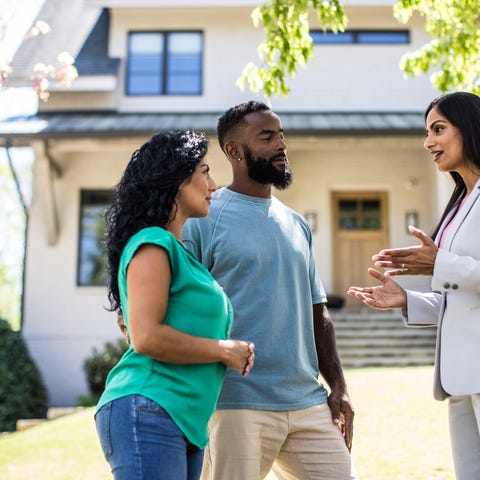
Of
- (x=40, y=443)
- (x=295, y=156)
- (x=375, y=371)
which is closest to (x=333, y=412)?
(x=40, y=443)

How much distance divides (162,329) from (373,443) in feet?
16.1

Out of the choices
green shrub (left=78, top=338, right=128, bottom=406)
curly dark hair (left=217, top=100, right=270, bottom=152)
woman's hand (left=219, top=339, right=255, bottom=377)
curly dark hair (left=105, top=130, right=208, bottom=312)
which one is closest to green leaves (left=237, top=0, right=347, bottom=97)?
curly dark hair (left=217, top=100, right=270, bottom=152)

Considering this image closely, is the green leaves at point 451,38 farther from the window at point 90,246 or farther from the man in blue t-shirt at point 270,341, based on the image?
the window at point 90,246

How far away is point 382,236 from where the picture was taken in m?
15.2

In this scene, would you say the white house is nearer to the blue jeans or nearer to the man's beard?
the man's beard

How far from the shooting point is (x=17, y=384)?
12.2 metres

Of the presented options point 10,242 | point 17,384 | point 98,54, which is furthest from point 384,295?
point 10,242

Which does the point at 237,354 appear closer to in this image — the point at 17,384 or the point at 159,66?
the point at 17,384

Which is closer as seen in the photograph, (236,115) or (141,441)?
(141,441)

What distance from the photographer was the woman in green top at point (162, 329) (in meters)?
2.11

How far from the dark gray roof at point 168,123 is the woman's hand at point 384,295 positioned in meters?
10.2

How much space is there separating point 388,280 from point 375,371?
7717 millimetres

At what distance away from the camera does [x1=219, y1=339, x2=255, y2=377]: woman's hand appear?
2.26 meters

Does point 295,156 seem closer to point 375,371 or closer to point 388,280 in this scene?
point 375,371
